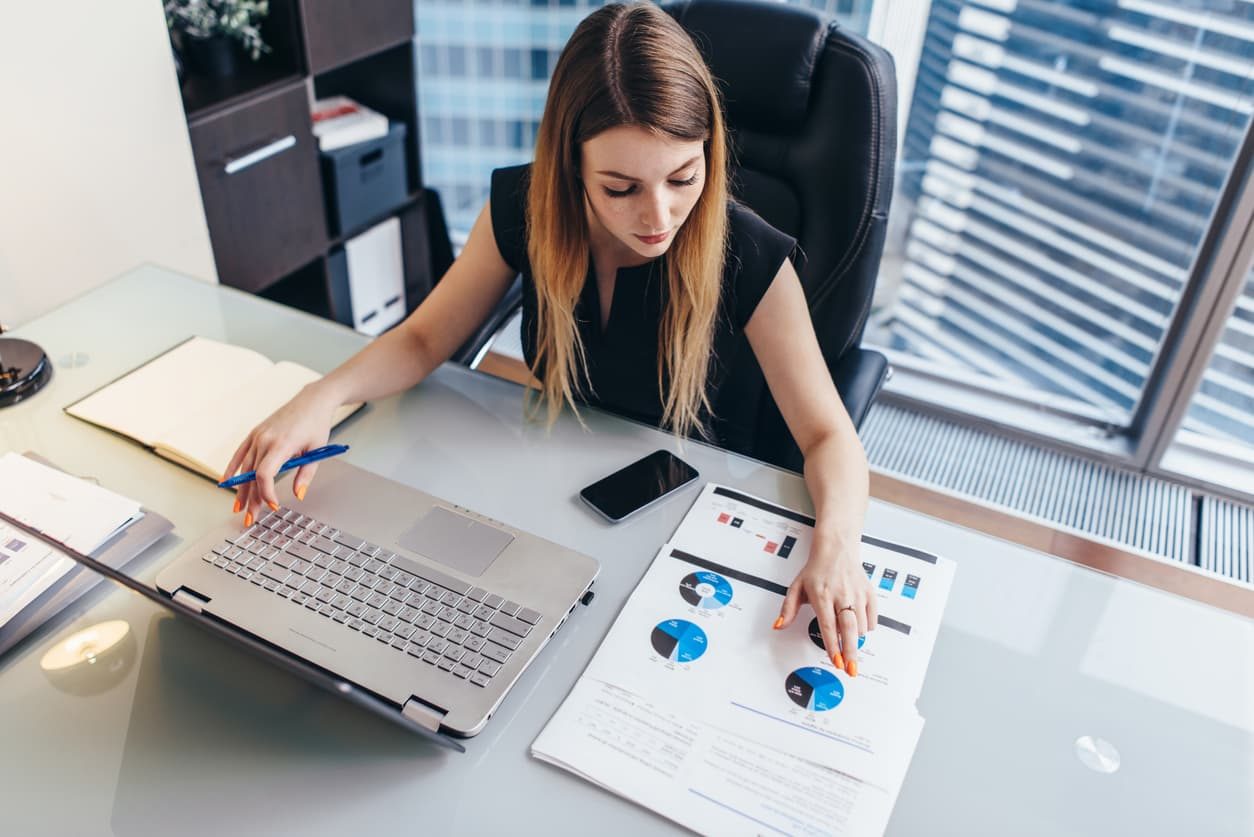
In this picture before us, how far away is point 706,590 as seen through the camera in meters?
0.92

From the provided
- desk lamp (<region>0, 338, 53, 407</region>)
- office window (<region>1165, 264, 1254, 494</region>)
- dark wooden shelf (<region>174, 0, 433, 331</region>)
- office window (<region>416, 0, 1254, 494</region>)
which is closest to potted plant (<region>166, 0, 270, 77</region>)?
dark wooden shelf (<region>174, 0, 433, 331</region>)

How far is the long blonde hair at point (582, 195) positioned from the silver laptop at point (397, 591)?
0.89 feet

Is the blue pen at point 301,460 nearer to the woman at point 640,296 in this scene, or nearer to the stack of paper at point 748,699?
the woman at point 640,296

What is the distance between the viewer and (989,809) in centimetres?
74

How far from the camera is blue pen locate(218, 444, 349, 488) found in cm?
99

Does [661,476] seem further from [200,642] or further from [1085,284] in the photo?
[1085,284]

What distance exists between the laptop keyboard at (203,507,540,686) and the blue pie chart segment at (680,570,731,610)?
156 mm

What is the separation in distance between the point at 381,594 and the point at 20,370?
0.66 m

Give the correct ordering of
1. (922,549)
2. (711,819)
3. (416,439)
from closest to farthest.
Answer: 1. (711,819)
2. (922,549)
3. (416,439)

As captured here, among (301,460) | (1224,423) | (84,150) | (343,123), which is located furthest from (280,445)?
(1224,423)

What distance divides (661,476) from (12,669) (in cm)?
67

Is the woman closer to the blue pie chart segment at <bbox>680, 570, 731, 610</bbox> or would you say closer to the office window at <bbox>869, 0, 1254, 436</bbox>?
the blue pie chart segment at <bbox>680, 570, 731, 610</bbox>

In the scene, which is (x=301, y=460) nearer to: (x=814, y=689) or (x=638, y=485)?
(x=638, y=485)

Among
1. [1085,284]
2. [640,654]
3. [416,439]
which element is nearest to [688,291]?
[416,439]
